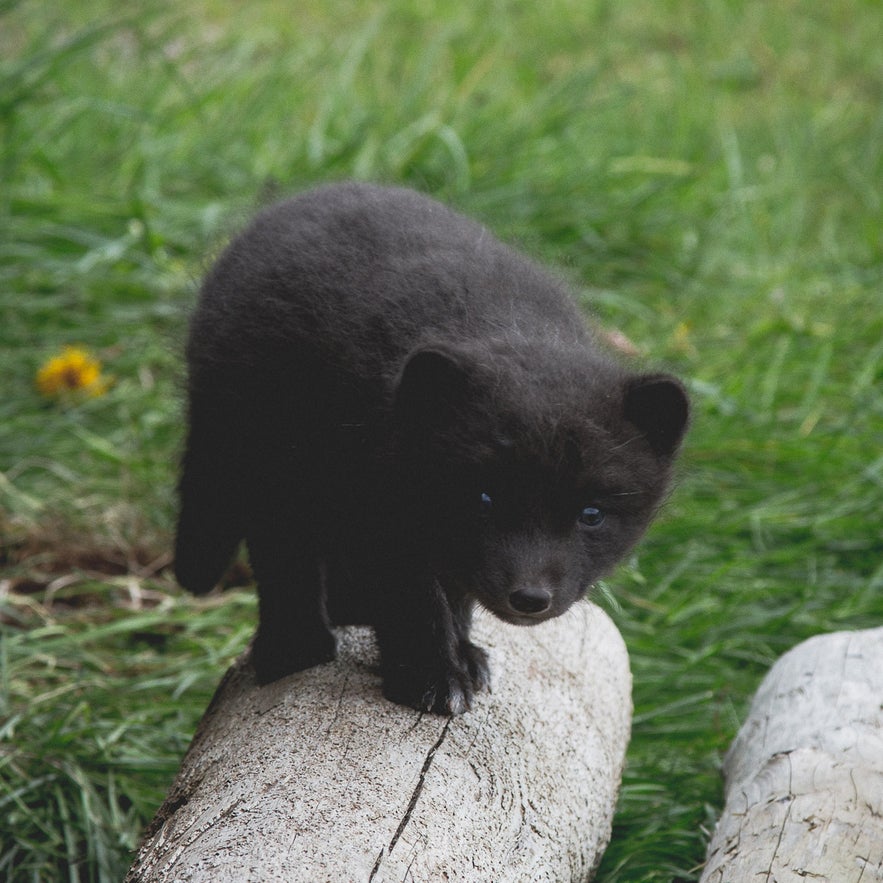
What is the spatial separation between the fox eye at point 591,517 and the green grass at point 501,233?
0.67 m

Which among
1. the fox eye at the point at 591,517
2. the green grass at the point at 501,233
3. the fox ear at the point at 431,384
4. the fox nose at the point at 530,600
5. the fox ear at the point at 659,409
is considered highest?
the fox ear at the point at 431,384

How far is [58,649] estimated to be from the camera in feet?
16.1

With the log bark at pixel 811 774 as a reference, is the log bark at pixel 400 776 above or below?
above

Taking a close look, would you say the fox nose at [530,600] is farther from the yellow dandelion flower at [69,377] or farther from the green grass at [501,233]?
the yellow dandelion flower at [69,377]

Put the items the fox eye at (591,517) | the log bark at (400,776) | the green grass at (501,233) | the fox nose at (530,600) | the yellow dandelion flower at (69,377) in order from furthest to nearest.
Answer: the yellow dandelion flower at (69,377), the green grass at (501,233), the fox eye at (591,517), the fox nose at (530,600), the log bark at (400,776)

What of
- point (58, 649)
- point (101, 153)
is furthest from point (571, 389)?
point (101, 153)

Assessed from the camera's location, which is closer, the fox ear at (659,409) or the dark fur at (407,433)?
the dark fur at (407,433)

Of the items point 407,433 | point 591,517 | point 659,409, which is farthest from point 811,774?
point 407,433

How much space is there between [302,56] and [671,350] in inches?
153

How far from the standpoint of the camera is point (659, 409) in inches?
131

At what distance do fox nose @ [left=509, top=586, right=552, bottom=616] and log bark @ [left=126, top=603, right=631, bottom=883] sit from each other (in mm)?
462

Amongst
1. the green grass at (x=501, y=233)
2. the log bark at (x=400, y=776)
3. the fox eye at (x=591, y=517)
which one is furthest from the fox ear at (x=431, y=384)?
the green grass at (x=501, y=233)

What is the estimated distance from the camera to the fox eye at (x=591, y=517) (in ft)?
10.6

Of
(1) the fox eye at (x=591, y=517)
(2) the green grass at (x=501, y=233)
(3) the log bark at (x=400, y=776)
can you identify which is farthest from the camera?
(2) the green grass at (x=501, y=233)
